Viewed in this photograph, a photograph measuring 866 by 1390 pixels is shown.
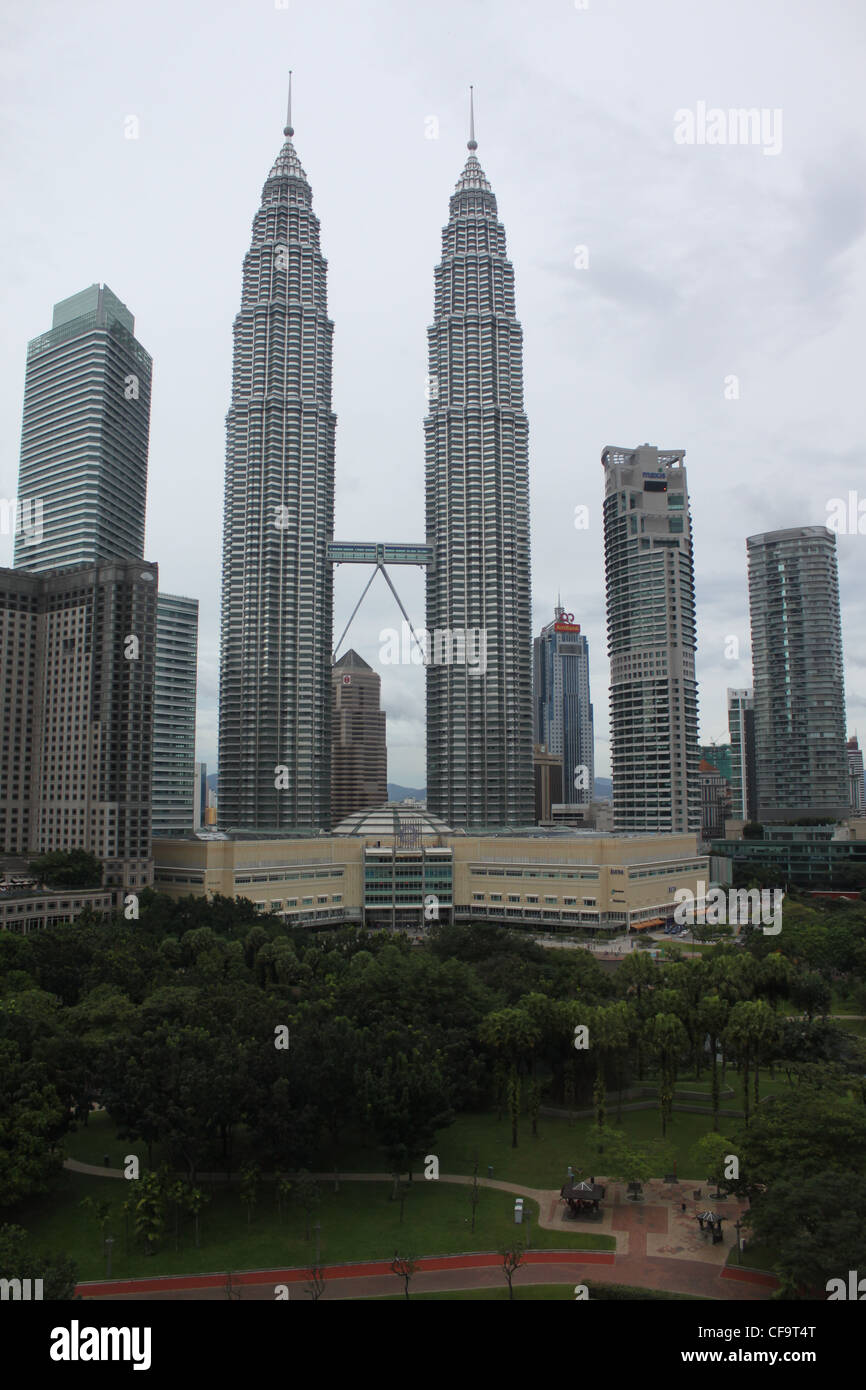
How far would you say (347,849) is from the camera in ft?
386

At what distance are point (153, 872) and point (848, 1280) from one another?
316ft

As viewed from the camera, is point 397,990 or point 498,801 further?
point 498,801

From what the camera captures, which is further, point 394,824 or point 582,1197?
point 394,824

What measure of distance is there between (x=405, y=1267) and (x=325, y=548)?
142123 millimetres

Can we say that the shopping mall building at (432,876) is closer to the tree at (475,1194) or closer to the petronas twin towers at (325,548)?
the petronas twin towers at (325,548)

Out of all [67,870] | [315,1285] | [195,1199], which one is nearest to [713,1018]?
[315,1285]

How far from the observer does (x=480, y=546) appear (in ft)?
527

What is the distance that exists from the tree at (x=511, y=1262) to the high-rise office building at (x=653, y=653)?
139 meters

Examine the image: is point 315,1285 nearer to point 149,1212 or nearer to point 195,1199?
point 195,1199

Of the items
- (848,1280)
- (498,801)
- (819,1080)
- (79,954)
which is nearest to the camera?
(848,1280)
